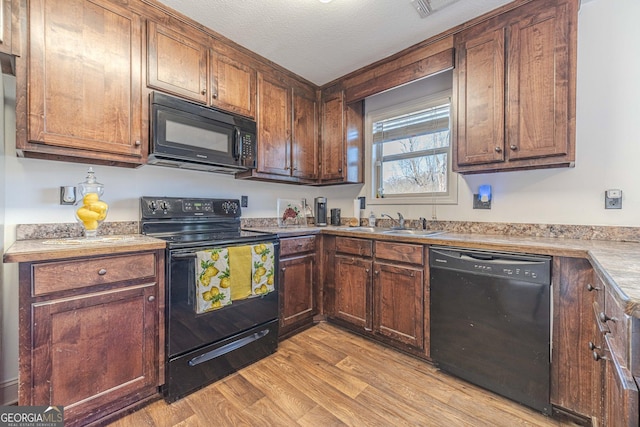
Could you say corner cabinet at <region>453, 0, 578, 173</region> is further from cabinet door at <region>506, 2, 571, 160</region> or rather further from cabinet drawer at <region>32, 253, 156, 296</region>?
cabinet drawer at <region>32, 253, 156, 296</region>

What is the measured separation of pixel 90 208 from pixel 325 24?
79.5 inches

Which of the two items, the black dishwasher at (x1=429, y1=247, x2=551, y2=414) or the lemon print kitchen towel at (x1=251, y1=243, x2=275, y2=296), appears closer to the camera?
the black dishwasher at (x1=429, y1=247, x2=551, y2=414)

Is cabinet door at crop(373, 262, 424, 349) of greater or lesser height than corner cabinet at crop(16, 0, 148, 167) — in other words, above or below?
below

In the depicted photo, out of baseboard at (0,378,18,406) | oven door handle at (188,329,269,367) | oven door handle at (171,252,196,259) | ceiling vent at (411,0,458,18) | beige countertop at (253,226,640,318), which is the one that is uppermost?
ceiling vent at (411,0,458,18)

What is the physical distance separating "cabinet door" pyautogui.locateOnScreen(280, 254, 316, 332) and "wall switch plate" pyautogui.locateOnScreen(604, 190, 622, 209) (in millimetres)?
2124

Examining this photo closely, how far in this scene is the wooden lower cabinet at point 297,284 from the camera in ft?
7.59

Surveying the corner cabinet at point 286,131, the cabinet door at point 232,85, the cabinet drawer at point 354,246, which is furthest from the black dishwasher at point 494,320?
the cabinet door at point 232,85

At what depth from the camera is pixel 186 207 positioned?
2.18 m

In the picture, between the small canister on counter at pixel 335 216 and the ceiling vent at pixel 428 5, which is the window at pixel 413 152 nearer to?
the small canister on counter at pixel 335 216

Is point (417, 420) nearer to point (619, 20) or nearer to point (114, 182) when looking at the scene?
point (114, 182)

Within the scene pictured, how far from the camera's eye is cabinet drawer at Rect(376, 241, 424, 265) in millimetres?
1971

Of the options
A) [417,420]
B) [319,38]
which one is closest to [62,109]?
[319,38]

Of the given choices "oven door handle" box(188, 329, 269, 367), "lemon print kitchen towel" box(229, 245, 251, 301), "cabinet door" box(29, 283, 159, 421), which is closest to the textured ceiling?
"lemon print kitchen towel" box(229, 245, 251, 301)

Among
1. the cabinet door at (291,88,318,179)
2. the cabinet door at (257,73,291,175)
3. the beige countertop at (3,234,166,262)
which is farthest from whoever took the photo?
the cabinet door at (291,88,318,179)
